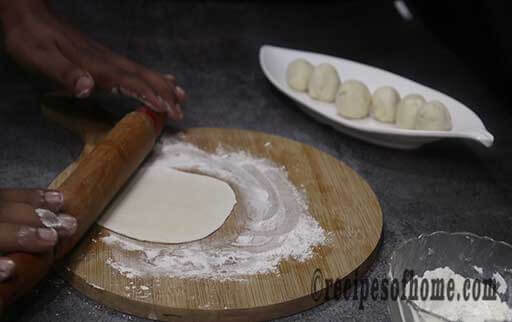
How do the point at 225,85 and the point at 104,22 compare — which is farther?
the point at 104,22

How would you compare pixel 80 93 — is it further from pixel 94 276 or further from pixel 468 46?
pixel 468 46

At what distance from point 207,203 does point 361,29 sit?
1.23 m

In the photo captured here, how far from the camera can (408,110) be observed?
5.33 feet

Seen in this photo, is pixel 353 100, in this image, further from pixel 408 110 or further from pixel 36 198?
pixel 36 198

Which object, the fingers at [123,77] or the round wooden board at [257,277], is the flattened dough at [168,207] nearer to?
the round wooden board at [257,277]

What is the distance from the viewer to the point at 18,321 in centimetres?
109

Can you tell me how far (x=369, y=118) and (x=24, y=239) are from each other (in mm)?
973

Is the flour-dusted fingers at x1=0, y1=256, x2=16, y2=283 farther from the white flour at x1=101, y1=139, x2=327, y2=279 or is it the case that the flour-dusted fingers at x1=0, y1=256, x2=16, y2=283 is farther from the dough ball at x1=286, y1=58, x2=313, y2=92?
the dough ball at x1=286, y1=58, x2=313, y2=92

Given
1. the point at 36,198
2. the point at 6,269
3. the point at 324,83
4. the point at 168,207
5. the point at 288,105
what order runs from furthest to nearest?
the point at 288,105 → the point at 324,83 → the point at 168,207 → the point at 36,198 → the point at 6,269

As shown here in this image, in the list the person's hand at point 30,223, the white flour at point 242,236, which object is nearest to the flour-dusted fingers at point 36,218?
the person's hand at point 30,223

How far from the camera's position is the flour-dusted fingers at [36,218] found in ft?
3.55

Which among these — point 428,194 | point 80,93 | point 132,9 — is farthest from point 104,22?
point 428,194

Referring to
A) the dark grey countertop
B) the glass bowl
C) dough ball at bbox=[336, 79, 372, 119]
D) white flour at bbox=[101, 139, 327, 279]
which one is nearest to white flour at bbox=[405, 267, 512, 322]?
the glass bowl

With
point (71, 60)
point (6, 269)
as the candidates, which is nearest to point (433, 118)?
point (71, 60)
